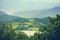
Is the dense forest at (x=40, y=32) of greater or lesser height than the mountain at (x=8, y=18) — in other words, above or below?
below

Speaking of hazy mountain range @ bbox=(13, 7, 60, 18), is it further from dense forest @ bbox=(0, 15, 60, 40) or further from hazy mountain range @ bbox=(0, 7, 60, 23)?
dense forest @ bbox=(0, 15, 60, 40)

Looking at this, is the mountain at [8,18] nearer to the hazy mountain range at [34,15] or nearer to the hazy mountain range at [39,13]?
the hazy mountain range at [34,15]

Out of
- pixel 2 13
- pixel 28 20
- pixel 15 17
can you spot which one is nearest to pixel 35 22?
pixel 28 20

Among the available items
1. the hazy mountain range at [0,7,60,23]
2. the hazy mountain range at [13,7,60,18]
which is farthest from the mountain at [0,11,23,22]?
the hazy mountain range at [13,7,60,18]

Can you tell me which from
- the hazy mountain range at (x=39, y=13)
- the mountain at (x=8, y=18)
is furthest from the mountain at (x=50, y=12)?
the mountain at (x=8, y=18)

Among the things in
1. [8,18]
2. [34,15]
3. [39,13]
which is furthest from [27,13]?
[8,18]

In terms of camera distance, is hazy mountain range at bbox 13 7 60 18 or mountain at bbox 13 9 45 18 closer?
hazy mountain range at bbox 13 7 60 18

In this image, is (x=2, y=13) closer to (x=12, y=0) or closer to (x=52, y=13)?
(x=12, y=0)

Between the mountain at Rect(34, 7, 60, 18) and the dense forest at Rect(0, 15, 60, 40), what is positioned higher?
the mountain at Rect(34, 7, 60, 18)
